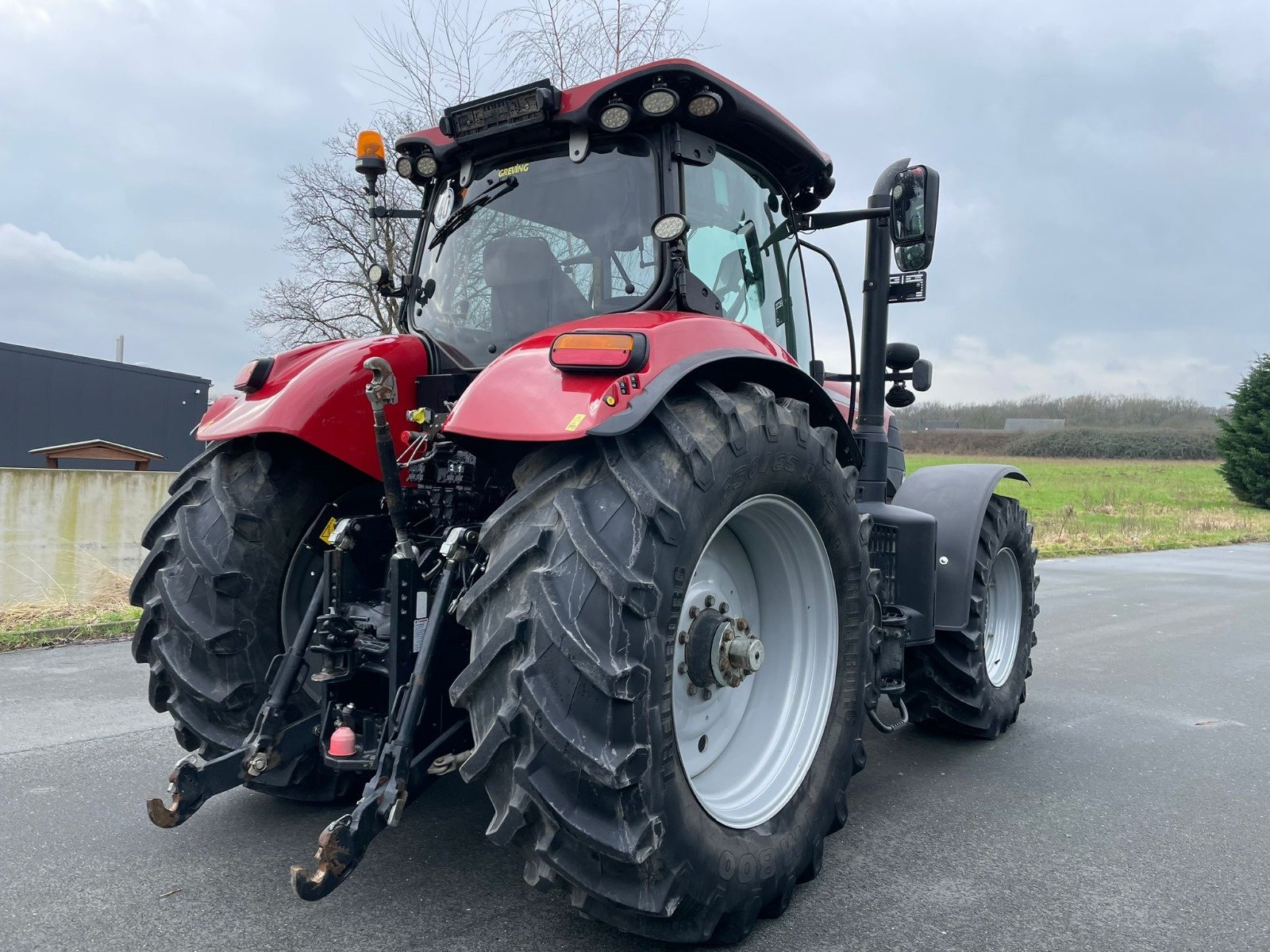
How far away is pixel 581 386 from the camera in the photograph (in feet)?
7.56

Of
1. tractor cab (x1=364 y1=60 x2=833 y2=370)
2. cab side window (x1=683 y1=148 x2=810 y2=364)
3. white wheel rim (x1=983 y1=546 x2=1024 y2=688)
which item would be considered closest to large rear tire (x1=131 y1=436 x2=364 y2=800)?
tractor cab (x1=364 y1=60 x2=833 y2=370)

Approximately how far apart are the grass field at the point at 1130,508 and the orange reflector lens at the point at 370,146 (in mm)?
13681

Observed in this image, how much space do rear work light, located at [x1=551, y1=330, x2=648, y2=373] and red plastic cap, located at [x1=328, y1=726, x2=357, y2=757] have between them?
1148 millimetres

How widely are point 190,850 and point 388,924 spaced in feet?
2.81

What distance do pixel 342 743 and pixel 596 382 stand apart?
119 cm

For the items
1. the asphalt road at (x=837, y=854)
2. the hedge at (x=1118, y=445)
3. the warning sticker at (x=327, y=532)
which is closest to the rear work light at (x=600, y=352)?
the warning sticker at (x=327, y=532)

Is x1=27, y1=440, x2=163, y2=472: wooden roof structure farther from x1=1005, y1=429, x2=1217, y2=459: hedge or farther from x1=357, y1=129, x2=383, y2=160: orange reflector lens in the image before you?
x1=1005, y1=429, x2=1217, y2=459: hedge

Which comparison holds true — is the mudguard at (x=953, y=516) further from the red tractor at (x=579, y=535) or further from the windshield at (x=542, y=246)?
the windshield at (x=542, y=246)

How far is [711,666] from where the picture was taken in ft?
8.56

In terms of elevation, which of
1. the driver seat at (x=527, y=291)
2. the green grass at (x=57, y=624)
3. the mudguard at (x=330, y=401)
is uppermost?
the driver seat at (x=527, y=291)

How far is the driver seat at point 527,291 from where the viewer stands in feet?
10.0

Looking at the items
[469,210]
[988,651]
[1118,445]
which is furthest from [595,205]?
[1118,445]

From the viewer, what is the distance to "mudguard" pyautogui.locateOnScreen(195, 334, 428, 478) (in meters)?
2.97

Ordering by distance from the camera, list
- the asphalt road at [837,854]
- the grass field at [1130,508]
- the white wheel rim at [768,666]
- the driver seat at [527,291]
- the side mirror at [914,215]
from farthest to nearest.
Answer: the grass field at [1130,508]
the side mirror at [914,215]
the driver seat at [527,291]
the white wheel rim at [768,666]
the asphalt road at [837,854]
